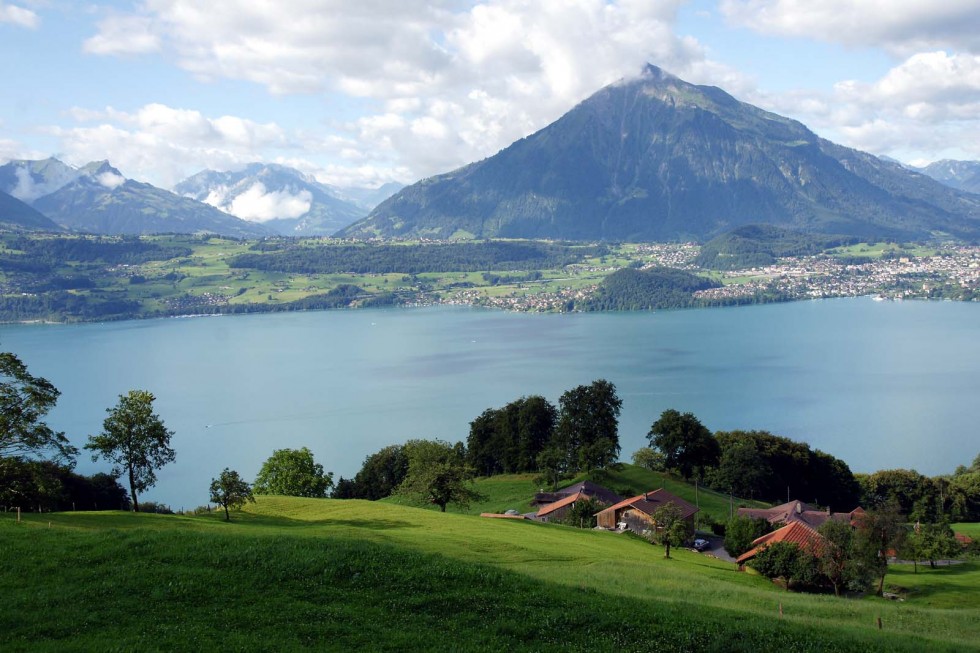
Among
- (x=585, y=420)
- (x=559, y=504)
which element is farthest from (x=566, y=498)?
(x=585, y=420)

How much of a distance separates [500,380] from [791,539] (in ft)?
269

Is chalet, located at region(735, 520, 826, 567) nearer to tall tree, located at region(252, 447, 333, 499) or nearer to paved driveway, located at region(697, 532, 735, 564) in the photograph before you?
paved driveway, located at region(697, 532, 735, 564)

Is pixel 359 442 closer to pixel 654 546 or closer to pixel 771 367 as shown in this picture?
pixel 654 546

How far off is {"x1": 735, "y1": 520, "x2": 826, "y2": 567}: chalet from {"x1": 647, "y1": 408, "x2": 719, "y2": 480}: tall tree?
74.5ft

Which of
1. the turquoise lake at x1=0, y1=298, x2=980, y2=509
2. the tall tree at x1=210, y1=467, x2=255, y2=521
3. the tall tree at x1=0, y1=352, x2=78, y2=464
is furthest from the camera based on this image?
the turquoise lake at x1=0, y1=298, x2=980, y2=509

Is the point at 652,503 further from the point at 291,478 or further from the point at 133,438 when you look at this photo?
the point at 133,438

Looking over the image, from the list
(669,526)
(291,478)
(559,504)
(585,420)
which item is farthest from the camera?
(585,420)

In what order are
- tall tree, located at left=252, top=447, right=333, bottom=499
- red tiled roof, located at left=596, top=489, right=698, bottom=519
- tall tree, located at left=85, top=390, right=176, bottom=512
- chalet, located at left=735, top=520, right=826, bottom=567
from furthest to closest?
tall tree, located at left=252, top=447, right=333, bottom=499 → red tiled roof, located at left=596, top=489, right=698, bottom=519 → tall tree, located at left=85, top=390, right=176, bottom=512 → chalet, located at left=735, top=520, right=826, bottom=567

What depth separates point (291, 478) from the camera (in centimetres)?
5269

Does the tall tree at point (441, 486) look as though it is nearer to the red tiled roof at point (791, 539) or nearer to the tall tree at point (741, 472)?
the red tiled roof at point (791, 539)

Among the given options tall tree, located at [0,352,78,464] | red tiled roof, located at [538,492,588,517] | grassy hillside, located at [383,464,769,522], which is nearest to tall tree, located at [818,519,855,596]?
red tiled roof, located at [538,492,588,517]

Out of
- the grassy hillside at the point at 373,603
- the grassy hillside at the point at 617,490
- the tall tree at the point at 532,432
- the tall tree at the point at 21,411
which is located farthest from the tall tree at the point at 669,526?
the tall tree at the point at 532,432

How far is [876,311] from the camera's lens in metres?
200

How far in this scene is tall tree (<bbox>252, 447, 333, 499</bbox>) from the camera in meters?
52.3
